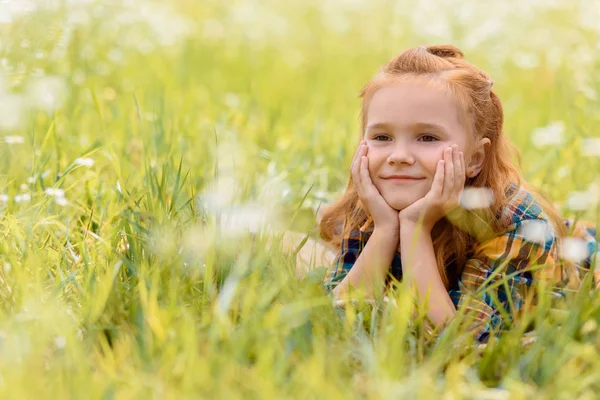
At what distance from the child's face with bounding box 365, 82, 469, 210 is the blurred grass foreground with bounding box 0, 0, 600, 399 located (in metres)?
0.27

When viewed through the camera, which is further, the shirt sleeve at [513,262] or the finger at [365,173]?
the finger at [365,173]

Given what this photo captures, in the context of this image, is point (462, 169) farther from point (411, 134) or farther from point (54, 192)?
point (54, 192)

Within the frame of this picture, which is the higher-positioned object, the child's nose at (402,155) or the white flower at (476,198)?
the child's nose at (402,155)

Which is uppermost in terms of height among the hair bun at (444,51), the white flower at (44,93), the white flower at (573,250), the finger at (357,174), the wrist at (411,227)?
the hair bun at (444,51)

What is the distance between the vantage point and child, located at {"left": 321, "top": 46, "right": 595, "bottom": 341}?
7.76ft

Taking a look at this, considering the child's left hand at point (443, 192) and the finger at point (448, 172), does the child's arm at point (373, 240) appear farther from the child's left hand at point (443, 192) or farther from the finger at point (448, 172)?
the finger at point (448, 172)

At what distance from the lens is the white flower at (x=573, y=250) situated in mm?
2648

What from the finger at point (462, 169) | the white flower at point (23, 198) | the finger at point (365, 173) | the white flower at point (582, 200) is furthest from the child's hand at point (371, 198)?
the white flower at point (23, 198)

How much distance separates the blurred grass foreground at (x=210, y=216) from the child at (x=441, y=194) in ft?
0.57

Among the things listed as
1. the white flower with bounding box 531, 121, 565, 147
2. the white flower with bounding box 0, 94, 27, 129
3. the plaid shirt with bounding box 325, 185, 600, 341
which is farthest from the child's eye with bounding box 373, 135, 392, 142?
the white flower with bounding box 531, 121, 565, 147

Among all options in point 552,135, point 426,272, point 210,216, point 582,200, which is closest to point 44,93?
point 210,216

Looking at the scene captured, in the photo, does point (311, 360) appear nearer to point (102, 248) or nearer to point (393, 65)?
point (102, 248)

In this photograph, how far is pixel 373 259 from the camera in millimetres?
2441

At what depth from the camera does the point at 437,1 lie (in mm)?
5887
